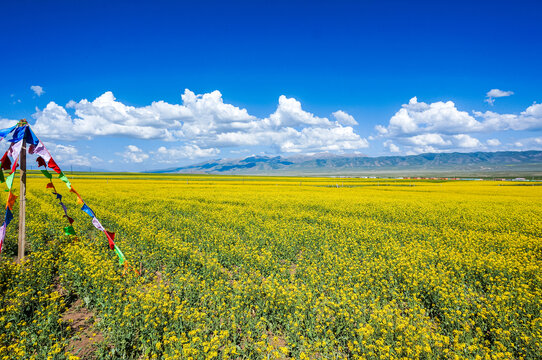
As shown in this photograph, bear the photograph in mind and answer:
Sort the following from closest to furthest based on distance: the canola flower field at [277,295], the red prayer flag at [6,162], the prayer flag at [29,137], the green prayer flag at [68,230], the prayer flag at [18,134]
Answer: the canola flower field at [277,295] → the red prayer flag at [6,162] → the prayer flag at [18,134] → the prayer flag at [29,137] → the green prayer flag at [68,230]

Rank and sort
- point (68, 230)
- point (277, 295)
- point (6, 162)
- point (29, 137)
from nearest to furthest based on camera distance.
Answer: point (277, 295)
point (6, 162)
point (29, 137)
point (68, 230)

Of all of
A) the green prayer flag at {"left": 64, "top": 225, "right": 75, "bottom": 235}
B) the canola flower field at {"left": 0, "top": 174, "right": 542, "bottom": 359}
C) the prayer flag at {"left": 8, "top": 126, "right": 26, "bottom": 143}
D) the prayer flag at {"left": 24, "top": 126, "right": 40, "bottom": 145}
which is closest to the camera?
the canola flower field at {"left": 0, "top": 174, "right": 542, "bottom": 359}

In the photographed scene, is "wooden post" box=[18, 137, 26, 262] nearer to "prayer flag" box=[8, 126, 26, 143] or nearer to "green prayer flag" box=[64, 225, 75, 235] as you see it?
"prayer flag" box=[8, 126, 26, 143]

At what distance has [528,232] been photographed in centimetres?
1539

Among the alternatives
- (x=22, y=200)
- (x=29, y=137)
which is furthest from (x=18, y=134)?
(x=22, y=200)

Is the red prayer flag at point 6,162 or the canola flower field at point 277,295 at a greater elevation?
the red prayer flag at point 6,162

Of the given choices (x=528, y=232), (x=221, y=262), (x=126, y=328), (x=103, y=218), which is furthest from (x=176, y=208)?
(x=528, y=232)

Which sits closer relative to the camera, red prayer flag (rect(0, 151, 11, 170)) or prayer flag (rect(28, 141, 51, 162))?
red prayer flag (rect(0, 151, 11, 170))

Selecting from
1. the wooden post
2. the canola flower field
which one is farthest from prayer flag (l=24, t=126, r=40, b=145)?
the canola flower field

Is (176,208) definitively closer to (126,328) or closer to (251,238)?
(251,238)

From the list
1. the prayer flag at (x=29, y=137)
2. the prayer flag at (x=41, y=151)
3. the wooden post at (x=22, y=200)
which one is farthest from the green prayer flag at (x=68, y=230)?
the prayer flag at (x=29, y=137)

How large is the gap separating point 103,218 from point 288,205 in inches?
585

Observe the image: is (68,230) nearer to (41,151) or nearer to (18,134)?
(41,151)

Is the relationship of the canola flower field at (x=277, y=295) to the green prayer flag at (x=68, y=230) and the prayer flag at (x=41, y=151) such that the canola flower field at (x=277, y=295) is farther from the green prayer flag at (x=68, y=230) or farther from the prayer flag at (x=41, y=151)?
the prayer flag at (x=41, y=151)
